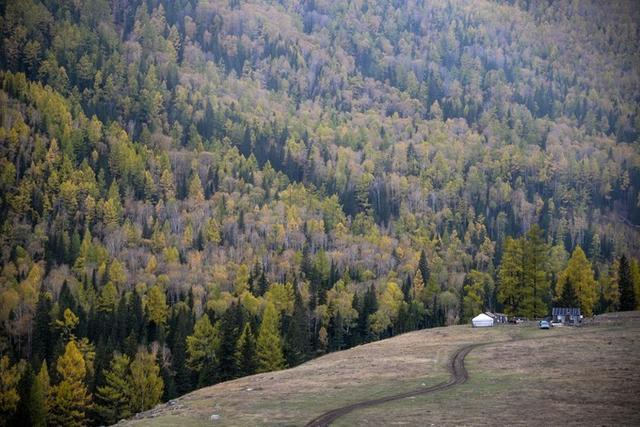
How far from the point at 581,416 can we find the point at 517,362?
2565 centimetres

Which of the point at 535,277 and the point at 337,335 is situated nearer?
the point at 535,277

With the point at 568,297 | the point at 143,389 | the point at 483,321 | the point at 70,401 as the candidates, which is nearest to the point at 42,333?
the point at 70,401

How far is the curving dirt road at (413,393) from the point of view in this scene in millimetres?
60172

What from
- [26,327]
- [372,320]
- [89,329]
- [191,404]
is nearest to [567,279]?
[372,320]

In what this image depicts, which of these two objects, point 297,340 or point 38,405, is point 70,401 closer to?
point 38,405

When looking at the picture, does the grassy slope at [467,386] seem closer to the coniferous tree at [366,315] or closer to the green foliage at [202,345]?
the green foliage at [202,345]

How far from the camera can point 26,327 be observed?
180m

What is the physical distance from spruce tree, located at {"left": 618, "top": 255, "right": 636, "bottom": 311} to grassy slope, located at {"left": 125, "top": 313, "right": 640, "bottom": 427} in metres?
48.9

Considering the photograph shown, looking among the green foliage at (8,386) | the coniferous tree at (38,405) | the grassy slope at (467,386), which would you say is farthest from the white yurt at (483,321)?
the green foliage at (8,386)

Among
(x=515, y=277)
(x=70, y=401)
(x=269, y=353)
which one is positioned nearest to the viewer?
(x=70, y=401)

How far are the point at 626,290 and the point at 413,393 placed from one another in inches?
3804

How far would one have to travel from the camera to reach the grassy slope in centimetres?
5878

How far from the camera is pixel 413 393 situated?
70.4 meters

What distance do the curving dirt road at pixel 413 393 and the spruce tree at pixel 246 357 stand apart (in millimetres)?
46687
